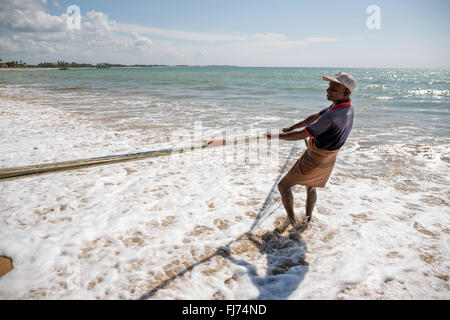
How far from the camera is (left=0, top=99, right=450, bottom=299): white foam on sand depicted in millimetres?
2559

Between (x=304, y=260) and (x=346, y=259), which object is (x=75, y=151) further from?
(x=346, y=259)

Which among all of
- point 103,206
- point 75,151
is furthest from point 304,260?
point 75,151

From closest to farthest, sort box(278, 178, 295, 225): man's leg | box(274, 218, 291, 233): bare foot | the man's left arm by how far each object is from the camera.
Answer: the man's left arm, box(278, 178, 295, 225): man's leg, box(274, 218, 291, 233): bare foot

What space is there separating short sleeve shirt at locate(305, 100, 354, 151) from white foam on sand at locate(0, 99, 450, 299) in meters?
1.37

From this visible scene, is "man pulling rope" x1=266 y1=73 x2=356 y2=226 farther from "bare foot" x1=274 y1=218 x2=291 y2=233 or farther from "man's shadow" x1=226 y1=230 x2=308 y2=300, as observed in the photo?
"man's shadow" x1=226 y1=230 x2=308 y2=300

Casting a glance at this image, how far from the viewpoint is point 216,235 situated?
329 cm

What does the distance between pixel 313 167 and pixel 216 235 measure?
1486 millimetres

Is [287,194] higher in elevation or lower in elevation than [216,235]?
higher

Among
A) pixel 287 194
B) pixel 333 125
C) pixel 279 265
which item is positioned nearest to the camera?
pixel 333 125

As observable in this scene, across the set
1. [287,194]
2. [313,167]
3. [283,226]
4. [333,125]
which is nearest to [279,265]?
[283,226]

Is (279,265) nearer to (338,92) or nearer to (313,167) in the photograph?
(313,167)

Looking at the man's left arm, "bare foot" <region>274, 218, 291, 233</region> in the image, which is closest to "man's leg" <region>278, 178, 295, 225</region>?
"bare foot" <region>274, 218, 291, 233</region>

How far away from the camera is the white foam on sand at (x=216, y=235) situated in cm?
256

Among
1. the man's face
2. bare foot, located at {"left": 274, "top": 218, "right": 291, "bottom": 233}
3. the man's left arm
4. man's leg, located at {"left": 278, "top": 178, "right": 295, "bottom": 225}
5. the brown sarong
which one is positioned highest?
the man's face
